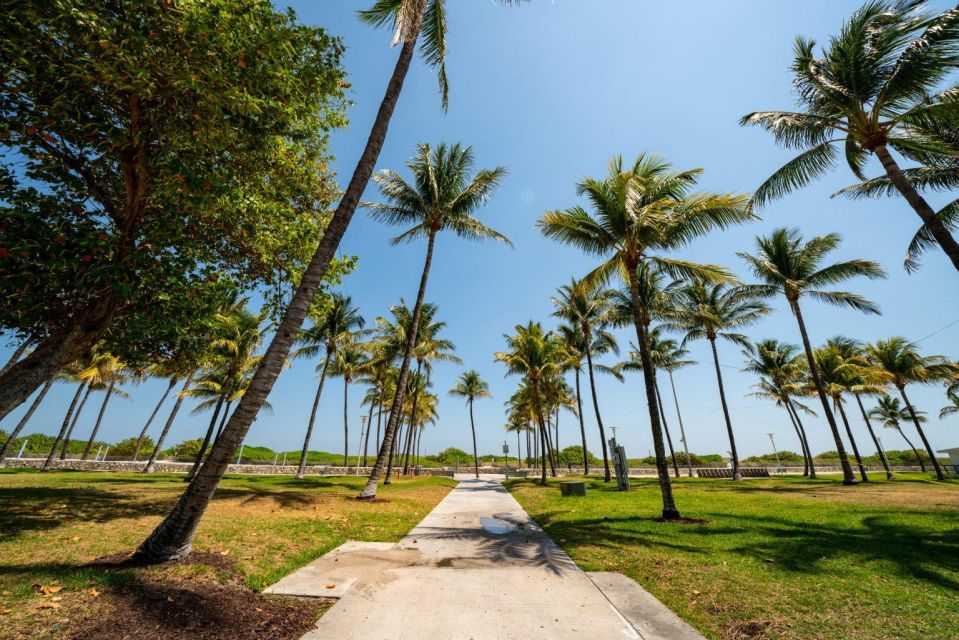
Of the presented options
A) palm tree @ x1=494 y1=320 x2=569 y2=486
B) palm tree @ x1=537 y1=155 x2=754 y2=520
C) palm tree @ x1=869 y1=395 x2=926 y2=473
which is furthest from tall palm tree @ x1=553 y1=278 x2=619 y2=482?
palm tree @ x1=869 y1=395 x2=926 y2=473

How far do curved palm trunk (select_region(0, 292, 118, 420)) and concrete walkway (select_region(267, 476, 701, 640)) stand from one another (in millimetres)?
4854

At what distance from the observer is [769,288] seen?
828 inches

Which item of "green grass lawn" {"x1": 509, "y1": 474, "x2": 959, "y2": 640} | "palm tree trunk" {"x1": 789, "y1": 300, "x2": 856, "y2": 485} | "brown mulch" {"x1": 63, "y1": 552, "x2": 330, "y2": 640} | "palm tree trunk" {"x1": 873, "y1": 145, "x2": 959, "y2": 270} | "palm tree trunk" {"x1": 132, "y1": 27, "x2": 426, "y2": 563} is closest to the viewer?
"brown mulch" {"x1": 63, "y1": 552, "x2": 330, "y2": 640}

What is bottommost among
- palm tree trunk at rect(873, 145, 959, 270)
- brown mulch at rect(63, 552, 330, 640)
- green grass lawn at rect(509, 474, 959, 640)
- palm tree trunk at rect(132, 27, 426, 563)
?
green grass lawn at rect(509, 474, 959, 640)

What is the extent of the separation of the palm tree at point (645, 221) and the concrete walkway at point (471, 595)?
18.7ft

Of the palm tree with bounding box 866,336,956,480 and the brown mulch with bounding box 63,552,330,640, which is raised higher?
the palm tree with bounding box 866,336,956,480

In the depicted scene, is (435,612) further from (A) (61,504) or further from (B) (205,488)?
(A) (61,504)

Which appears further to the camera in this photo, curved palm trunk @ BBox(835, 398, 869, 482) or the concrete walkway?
curved palm trunk @ BBox(835, 398, 869, 482)

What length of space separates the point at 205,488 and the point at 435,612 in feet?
10.9

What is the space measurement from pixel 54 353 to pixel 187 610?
16.8 feet

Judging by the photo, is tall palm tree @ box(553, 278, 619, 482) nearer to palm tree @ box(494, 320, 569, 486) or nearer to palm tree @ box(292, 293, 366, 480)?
palm tree @ box(494, 320, 569, 486)

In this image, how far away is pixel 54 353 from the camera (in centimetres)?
577

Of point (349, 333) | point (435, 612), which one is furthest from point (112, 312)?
point (349, 333)

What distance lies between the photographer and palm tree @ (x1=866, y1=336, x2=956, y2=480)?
25500 mm
